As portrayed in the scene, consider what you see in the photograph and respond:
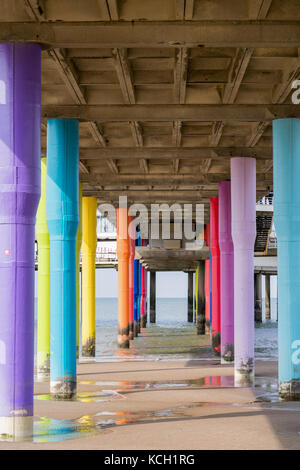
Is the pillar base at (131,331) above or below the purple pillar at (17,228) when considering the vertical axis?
below

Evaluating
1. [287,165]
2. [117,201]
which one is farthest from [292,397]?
[117,201]

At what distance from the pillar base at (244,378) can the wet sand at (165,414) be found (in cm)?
26

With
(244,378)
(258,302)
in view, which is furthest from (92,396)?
(258,302)

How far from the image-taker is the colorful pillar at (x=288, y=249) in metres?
16.3

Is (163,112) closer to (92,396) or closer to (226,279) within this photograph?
(92,396)

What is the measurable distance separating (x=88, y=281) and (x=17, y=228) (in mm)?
20037

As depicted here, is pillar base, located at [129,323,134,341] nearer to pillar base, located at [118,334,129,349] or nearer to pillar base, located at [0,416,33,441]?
pillar base, located at [118,334,129,349]

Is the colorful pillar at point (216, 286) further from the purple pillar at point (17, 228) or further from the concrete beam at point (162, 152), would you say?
the purple pillar at point (17, 228)

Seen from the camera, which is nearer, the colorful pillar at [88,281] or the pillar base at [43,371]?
the pillar base at [43,371]

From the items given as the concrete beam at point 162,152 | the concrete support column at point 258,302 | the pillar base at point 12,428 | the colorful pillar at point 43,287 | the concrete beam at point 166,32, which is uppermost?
the concrete beam at point 166,32

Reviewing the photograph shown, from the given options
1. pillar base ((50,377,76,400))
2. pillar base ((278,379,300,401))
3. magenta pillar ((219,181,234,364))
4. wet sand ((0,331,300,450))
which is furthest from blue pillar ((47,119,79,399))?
magenta pillar ((219,181,234,364))

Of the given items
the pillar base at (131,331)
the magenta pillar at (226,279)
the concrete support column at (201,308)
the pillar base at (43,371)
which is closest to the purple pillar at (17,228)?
the pillar base at (43,371)

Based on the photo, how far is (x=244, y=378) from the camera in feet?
64.5

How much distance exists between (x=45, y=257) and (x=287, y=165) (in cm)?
843
